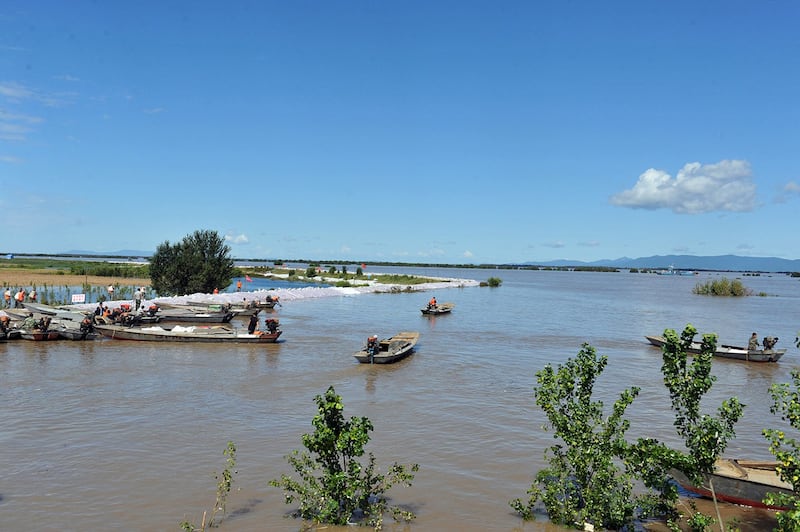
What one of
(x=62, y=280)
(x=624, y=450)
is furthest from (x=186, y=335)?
(x=62, y=280)

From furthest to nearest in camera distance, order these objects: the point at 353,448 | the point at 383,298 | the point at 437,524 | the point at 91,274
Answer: the point at 91,274 < the point at 383,298 < the point at 437,524 < the point at 353,448

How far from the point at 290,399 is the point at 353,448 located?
1057cm

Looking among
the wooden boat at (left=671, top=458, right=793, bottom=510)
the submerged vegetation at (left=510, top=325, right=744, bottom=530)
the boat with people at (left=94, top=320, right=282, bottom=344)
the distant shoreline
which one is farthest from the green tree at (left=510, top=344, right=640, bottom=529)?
the distant shoreline

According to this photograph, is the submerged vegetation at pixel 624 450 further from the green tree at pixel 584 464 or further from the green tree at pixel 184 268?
the green tree at pixel 184 268

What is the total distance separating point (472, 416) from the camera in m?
18.5

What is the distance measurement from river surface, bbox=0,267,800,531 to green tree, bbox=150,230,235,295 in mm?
24642

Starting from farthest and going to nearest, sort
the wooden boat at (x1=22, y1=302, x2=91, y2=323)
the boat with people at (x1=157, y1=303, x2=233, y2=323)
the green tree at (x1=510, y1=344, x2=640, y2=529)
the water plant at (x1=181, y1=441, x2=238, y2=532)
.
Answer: the boat with people at (x1=157, y1=303, x2=233, y2=323), the wooden boat at (x1=22, y1=302, x2=91, y2=323), the green tree at (x1=510, y1=344, x2=640, y2=529), the water plant at (x1=181, y1=441, x2=238, y2=532)

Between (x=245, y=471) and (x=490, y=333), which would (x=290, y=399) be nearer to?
(x=245, y=471)

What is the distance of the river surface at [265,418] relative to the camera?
37.6ft

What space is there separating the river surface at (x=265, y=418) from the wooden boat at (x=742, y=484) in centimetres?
343

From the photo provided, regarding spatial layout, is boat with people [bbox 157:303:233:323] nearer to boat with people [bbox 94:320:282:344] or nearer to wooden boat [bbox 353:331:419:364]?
boat with people [bbox 94:320:282:344]

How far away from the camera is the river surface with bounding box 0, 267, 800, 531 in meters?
11.5

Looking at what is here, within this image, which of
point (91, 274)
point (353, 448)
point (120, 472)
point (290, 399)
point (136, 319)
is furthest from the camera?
point (91, 274)

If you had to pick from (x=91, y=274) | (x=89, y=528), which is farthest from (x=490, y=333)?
(x=91, y=274)
